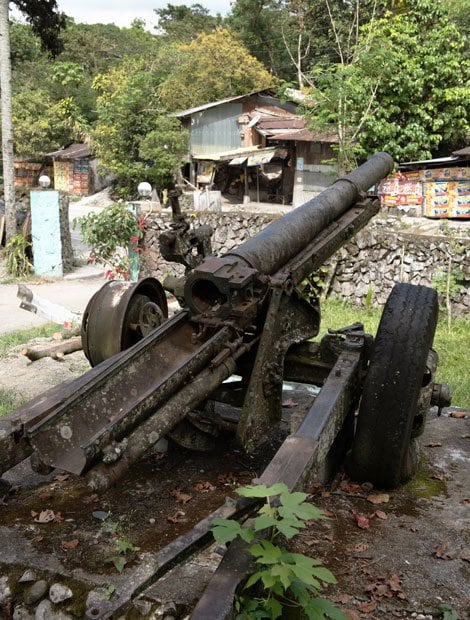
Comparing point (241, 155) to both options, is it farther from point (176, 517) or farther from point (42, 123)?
point (176, 517)

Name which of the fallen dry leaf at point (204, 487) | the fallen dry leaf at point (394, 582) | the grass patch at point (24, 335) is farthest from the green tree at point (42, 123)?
the fallen dry leaf at point (394, 582)

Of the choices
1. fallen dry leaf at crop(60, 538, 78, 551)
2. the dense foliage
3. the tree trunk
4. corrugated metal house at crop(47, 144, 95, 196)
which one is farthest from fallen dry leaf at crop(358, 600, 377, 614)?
corrugated metal house at crop(47, 144, 95, 196)

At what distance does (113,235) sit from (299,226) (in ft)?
27.7

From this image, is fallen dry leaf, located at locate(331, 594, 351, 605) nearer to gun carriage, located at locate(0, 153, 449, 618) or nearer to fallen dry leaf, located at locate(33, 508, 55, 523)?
gun carriage, located at locate(0, 153, 449, 618)

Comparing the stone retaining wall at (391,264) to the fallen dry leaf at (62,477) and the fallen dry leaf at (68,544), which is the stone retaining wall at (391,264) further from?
the fallen dry leaf at (68,544)

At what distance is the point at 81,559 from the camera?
11.1ft

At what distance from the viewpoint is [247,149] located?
31.5 metres

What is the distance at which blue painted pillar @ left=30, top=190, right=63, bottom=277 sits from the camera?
47.8 ft

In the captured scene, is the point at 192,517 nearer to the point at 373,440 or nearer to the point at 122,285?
the point at 373,440

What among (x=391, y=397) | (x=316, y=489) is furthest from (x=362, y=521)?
(x=391, y=397)

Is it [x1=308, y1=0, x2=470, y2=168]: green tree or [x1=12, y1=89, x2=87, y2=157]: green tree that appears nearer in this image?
[x1=308, y1=0, x2=470, y2=168]: green tree

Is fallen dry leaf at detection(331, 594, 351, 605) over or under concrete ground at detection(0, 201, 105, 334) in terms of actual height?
over

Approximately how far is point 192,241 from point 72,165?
36.5 meters

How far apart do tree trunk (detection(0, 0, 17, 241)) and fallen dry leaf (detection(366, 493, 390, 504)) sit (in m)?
14.3
